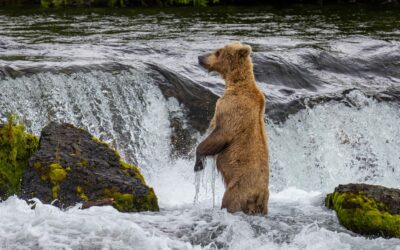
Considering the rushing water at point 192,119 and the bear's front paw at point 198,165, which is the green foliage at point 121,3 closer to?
the rushing water at point 192,119

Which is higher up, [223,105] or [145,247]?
[223,105]

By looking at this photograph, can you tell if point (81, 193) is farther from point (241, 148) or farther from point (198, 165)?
point (241, 148)

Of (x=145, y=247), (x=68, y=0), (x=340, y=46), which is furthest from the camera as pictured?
(x=68, y=0)

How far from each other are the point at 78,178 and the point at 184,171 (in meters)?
3.21

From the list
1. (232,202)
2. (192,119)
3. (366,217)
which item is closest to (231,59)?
(232,202)

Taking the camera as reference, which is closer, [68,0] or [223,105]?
[223,105]

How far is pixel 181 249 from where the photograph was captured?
661 centimetres

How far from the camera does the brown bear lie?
299 inches

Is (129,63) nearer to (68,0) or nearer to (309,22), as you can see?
(309,22)

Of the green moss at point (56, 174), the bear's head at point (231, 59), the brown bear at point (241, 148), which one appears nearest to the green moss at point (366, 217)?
the brown bear at point (241, 148)

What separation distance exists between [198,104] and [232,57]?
337 cm

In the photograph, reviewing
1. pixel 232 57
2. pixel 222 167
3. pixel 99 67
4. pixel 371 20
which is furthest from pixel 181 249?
pixel 371 20

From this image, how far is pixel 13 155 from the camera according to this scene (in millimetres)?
8039

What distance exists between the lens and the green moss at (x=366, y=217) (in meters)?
7.55
